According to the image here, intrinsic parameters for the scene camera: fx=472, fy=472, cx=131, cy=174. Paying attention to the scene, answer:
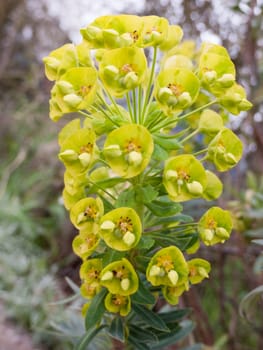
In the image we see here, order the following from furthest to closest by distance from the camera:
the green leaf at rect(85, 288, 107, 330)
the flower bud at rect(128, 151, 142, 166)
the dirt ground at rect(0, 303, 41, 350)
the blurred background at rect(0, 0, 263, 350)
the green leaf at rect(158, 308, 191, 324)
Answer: the dirt ground at rect(0, 303, 41, 350) → the blurred background at rect(0, 0, 263, 350) → the green leaf at rect(158, 308, 191, 324) → the green leaf at rect(85, 288, 107, 330) → the flower bud at rect(128, 151, 142, 166)

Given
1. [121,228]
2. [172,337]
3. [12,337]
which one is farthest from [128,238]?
[12,337]

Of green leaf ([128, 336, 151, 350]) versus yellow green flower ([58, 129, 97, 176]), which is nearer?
yellow green flower ([58, 129, 97, 176])

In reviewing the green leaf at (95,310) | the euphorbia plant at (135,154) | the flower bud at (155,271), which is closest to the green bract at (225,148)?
the euphorbia plant at (135,154)

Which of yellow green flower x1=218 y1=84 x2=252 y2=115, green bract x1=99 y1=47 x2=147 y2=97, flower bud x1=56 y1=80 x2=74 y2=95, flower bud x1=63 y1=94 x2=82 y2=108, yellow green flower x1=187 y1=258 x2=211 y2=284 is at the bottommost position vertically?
yellow green flower x1=187 y1=258 x2=211 y2=284

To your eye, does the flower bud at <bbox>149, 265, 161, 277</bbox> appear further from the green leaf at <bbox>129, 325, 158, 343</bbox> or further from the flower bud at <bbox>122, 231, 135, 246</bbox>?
the green leaf at <bbox>129, 325, 158, 343</bbox>

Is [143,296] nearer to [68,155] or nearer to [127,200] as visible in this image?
[127,200]

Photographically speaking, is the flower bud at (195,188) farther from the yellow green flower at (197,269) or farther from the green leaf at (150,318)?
the green leaf at (150,318)

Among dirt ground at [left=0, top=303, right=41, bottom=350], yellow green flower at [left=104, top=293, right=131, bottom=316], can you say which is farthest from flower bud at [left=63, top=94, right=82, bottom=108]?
dirt ground at [left=0, top=303, right=41, bottom=350]
